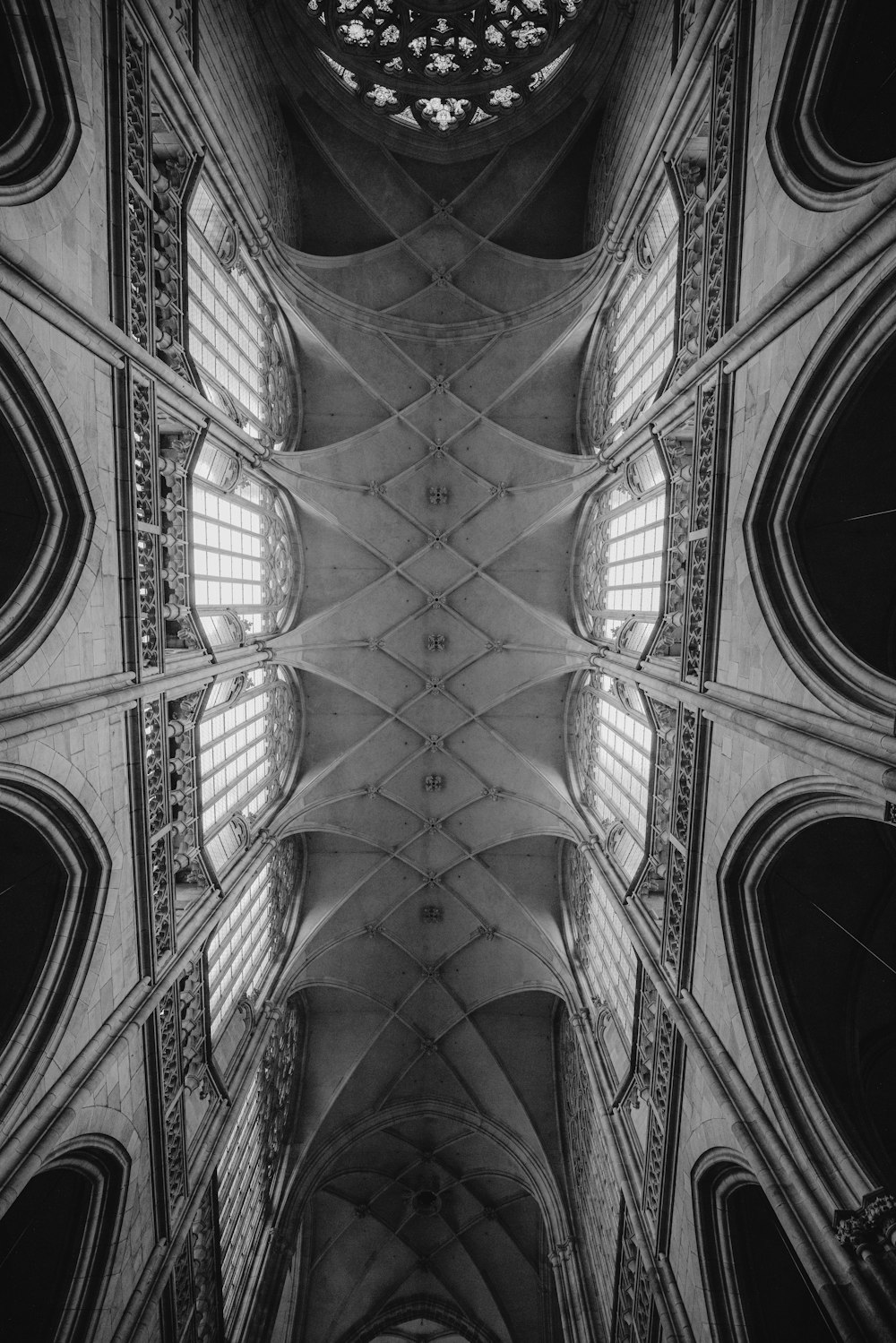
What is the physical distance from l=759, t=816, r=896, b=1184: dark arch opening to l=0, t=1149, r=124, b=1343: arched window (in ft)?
28.5

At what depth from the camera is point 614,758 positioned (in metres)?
15.9

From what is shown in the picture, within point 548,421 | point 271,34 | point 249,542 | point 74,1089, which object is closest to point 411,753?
point 249,542

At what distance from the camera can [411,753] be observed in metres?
19.7

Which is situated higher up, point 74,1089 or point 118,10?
point 118,10

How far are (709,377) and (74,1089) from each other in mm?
11289

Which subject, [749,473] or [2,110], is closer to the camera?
[2,110]

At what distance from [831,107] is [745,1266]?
13.1 metres

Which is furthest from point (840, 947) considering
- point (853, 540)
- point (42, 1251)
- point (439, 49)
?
point (439, 49)

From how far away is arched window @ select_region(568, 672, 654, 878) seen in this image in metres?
13.9

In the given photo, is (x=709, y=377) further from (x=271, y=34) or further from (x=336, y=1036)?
(x=336, y=1036)

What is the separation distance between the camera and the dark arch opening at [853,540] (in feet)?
23.5

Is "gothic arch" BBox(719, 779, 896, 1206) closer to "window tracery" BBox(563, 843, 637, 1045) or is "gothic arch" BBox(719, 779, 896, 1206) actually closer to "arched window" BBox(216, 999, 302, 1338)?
"window tracery" BBox(563, 843, 637, 1045)

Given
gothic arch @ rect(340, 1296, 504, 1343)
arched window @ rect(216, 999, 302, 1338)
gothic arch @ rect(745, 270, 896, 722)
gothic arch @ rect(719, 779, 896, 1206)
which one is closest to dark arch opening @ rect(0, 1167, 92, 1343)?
arched window @ rect(216, 999, 302, 1338)

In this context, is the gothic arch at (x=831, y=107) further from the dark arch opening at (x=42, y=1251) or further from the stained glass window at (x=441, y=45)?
the dark arch opening at (x=42, y=1251)
